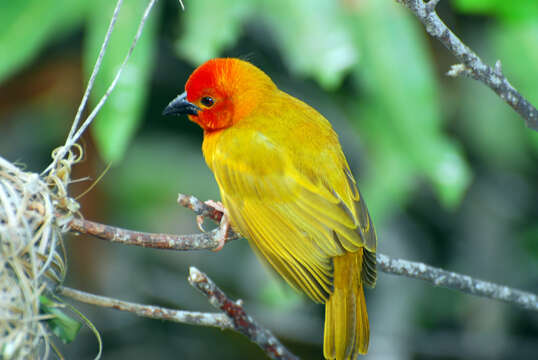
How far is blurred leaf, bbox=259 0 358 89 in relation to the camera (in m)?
3.63

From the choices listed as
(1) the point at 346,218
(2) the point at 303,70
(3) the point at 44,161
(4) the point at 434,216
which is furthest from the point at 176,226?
(1) the point at 346,218

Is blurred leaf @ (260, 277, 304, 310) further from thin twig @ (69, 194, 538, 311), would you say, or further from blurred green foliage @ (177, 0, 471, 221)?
thin twig @ (69, 194, 538, 311)

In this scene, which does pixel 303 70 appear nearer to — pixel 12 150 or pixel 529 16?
pixel 529 16

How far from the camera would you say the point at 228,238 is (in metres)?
2.96

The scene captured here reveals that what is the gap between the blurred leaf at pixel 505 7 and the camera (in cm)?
369

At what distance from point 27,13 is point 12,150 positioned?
1.70 meters

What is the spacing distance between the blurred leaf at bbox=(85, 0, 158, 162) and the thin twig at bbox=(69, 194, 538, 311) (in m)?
0.83

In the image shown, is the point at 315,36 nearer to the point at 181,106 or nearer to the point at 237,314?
the point at 181,106

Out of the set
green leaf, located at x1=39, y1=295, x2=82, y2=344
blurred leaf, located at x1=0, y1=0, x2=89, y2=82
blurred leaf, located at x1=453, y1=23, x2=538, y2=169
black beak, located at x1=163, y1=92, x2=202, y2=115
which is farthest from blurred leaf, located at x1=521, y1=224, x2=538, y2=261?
green leaf, located at x1=39, y1=295, x2=82, y2=344

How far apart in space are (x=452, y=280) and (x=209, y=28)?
1793 millimetres

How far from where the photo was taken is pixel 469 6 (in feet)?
12.1

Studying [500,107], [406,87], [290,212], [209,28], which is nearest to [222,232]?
[290,212]

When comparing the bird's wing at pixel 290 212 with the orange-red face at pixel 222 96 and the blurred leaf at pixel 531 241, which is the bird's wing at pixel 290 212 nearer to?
the orange-red face at pixel 222 96

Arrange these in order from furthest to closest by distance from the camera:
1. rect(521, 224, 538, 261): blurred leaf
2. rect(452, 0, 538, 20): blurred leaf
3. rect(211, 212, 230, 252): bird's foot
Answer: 1. rect(521, 224, 538, 261): blurred leaf
2. rect(452, 0, 538, 20): blurred leaf
3. rect(211, 212, 230, 252): bird's foot
